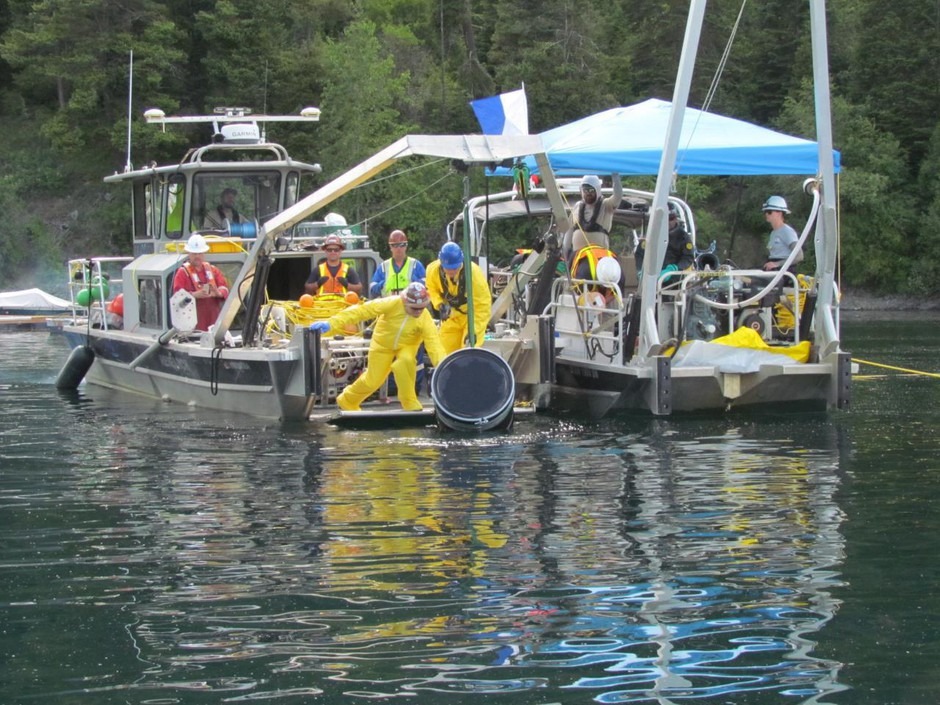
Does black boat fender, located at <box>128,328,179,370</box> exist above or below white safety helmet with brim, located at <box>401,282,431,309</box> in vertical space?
below

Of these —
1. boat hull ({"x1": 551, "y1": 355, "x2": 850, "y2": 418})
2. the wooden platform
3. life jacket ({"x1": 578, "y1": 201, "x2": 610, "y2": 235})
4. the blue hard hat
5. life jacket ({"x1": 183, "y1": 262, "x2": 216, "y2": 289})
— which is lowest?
the wooden platform

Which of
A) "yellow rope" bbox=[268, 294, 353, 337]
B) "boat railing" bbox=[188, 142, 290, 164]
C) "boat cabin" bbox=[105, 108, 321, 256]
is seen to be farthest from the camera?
"boat cabin" bbox=[105, 108, 321, 256]

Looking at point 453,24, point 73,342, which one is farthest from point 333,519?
point 453,24

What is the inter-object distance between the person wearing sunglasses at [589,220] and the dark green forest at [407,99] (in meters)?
32.2

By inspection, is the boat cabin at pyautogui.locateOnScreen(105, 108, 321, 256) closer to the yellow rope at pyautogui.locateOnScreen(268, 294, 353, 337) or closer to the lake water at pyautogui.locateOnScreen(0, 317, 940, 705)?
the yellow rope at pyautogui.locateOnScreen(268, 294, 353, 337)

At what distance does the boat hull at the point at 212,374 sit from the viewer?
46.4 feet

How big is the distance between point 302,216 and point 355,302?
1.64 meters

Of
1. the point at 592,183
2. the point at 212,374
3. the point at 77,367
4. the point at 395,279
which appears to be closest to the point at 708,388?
the point at 592,183

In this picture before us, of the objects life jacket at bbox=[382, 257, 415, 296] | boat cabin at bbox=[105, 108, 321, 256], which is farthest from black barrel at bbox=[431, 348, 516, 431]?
boat cabin at bbox=[105, 108, 321, 256]

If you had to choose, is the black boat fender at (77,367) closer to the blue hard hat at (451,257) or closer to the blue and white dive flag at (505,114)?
the blue and white dive flag at (505,114)

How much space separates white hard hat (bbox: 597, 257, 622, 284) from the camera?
1473 centimetres

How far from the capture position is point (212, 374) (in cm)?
1516

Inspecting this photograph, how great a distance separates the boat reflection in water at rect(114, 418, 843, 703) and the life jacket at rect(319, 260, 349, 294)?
12.2ft

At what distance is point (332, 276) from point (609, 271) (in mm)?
3264
